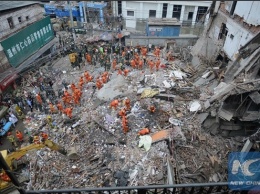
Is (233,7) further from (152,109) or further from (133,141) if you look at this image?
(133,141)

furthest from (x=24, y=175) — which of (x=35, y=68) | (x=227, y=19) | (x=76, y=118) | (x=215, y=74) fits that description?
(x=227, y=19)

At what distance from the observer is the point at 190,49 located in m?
18.1

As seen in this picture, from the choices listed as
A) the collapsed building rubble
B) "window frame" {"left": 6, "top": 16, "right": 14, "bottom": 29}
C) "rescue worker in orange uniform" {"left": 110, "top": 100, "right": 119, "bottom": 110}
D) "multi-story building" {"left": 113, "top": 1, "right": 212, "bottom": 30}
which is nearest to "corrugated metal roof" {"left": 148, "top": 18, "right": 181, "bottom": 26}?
"multi-story building" {"left": 113, "top": 1, "right": 212, "bottom": 30}

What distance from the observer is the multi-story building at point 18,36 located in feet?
47.7

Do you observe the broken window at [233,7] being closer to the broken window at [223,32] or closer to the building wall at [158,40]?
the broken window at [223,32]

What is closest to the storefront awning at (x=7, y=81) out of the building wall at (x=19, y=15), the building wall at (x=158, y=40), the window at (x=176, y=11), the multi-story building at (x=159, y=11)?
the building wall at (x=19, y=15)

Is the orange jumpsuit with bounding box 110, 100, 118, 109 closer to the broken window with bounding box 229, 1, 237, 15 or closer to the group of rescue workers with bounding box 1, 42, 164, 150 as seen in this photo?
the group of rescue workers with bounding box 1, 42, 164, 150

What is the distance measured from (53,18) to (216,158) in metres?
27.2

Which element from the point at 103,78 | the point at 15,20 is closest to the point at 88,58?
the point at 103,78

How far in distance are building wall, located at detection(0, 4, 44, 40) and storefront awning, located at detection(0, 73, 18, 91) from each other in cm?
285

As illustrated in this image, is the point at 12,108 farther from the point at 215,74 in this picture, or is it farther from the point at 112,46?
the point at 215,74

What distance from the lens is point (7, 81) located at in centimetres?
1404

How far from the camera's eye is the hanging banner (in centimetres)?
1505

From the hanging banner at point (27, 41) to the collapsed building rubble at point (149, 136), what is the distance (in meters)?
6.00
